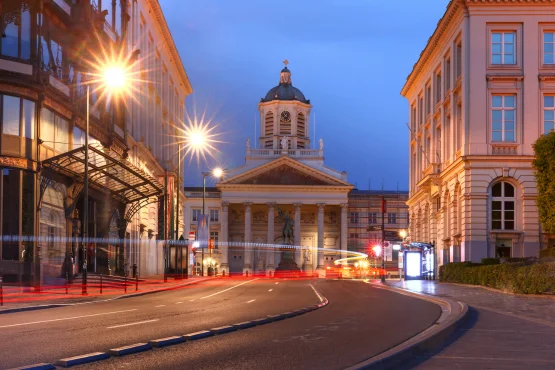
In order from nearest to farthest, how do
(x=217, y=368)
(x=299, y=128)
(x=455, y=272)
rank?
(x=217, y=368)
(x=455, y=272)
(x=299, y=128)

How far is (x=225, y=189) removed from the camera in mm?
126312

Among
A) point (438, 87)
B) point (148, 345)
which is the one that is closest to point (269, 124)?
point (438, 87)

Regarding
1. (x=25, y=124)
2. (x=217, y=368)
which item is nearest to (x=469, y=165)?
(x=25, y=124)

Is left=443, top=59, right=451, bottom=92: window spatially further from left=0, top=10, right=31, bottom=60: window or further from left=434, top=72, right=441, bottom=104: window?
left=0, top=10, right=31, bottom=60: window

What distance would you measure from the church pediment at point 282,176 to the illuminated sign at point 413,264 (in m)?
65.7

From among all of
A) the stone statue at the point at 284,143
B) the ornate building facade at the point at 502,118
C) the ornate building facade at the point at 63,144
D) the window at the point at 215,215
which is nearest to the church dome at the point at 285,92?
the stone statue at the point at 284,143

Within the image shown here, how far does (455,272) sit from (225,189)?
258 feet

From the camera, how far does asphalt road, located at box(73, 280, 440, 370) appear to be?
36.9 ft

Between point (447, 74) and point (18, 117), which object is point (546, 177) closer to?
point (447, 74)

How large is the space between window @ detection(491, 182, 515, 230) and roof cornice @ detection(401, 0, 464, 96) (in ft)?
40.2

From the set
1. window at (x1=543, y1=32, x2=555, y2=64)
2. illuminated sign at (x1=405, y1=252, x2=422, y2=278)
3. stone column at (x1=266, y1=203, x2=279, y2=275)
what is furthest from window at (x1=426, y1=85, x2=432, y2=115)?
stone column at (x1=266, y1=203, x2=279, y2=275)

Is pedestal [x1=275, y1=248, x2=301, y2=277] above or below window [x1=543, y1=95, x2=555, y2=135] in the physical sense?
below

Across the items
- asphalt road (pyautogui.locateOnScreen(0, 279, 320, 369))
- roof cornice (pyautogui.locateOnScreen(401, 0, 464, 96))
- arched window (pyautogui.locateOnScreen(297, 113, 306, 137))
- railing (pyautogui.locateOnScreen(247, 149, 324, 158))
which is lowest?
asphalt road (pyautogui.locateOnScreen(0, 279, 320, 369))

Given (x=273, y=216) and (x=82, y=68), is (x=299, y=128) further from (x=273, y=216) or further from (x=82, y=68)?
(x=82, y=68)
